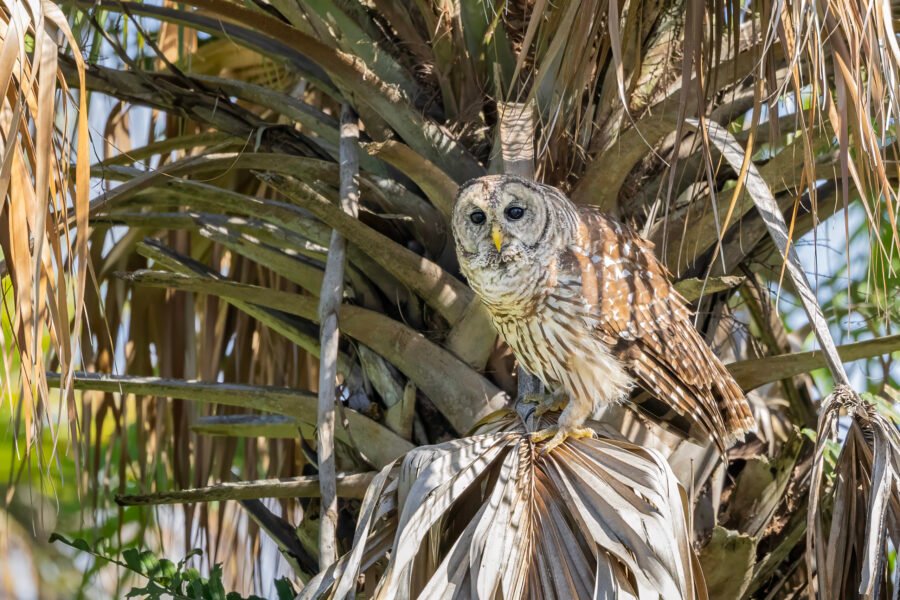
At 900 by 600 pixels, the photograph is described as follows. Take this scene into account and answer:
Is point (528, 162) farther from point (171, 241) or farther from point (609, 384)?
point (171, 241)

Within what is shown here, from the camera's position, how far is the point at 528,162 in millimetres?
2781

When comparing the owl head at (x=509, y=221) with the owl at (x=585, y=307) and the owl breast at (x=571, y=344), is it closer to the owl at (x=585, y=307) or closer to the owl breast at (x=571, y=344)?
the owl at (x=585, y=307)

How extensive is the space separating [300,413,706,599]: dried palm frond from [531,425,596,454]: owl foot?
0.35 ft

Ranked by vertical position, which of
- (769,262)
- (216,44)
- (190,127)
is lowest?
(769,262)

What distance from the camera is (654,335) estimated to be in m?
2.66

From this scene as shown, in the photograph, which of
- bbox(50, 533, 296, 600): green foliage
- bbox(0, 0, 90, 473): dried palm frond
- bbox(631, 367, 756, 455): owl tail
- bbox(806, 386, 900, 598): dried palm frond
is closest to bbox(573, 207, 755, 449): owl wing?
bbox(631, 367, 756, 455): owl tail

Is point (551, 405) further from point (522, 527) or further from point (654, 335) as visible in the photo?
point (522, 527)

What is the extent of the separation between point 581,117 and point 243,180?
166 centimetres

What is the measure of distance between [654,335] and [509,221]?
0.45 metres

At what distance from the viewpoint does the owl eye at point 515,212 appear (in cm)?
268

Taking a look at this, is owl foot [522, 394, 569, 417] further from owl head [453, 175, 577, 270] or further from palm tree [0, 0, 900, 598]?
owl head [453, 175, 577, 270]

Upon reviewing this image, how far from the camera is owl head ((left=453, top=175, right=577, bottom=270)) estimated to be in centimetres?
264

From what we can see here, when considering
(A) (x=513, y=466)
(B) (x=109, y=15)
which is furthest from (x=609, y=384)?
(B) (x=109, y=15)

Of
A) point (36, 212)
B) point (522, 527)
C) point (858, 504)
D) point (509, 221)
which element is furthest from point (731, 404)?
point (36, 212)
